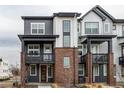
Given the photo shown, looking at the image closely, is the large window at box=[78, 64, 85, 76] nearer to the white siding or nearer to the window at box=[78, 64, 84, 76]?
the window at box=[78, 64, 84, 76]

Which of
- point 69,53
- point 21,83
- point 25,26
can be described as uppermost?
point 25,26

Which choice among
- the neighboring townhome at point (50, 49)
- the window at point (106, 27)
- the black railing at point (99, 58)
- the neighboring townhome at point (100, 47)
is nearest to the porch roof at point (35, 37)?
the neighboring townhome at point (50, 49)

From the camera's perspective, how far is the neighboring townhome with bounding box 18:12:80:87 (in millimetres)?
35219

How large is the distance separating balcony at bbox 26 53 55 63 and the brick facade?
496 mm

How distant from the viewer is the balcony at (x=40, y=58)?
116 feet

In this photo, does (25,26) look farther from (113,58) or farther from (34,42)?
(113,58)

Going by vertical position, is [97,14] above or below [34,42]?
above

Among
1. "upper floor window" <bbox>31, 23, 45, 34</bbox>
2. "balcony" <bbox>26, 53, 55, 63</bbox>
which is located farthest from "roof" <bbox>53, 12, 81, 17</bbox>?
"balcony" <bbox>26, 53, 55, 63</bbox>

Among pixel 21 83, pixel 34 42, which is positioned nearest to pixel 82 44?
pixel 34 42

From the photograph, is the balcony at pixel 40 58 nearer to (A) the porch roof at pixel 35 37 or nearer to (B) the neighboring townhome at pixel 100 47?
(A) the porch roof at pixel 35 37

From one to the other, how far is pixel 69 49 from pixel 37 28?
3257 mm

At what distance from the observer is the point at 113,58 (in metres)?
36.6

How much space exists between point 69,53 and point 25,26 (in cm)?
437

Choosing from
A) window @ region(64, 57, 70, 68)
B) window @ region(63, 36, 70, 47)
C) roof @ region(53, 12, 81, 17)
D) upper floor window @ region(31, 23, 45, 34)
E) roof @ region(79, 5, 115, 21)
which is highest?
roof @ region(79, 5, 115, 21)
